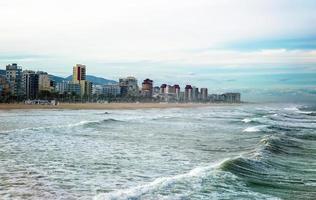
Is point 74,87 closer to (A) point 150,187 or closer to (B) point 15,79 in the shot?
(B) point 15,79

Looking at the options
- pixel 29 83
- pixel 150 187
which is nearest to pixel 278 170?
pixel 150 187

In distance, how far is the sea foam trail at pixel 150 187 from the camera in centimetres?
1083

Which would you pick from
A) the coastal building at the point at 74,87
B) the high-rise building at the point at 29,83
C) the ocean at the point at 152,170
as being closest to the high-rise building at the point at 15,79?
the high-rise building at the point at 29,83

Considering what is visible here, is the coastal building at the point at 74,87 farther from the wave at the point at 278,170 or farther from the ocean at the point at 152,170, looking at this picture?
the wave at the point at 278,170

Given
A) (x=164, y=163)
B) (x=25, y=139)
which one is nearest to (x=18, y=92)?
(x=25, y=139)

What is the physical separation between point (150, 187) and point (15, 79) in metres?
157

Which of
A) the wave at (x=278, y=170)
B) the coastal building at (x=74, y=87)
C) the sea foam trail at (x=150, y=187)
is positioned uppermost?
the coastal building at (x=74, y=87)

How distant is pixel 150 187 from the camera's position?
11.9 metres

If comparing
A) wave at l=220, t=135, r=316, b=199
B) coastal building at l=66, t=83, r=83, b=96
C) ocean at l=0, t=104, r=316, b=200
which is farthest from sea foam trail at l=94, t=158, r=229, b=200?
coastal building at l=66, t=83, r=83, b=96

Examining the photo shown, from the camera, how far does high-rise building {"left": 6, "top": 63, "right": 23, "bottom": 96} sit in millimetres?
151575

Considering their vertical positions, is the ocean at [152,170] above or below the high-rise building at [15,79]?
below

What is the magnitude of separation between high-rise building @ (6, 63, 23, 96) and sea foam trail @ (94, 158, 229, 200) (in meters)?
140

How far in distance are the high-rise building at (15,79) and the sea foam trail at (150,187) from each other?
140 m

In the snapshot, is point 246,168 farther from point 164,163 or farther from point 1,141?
point 1,141
